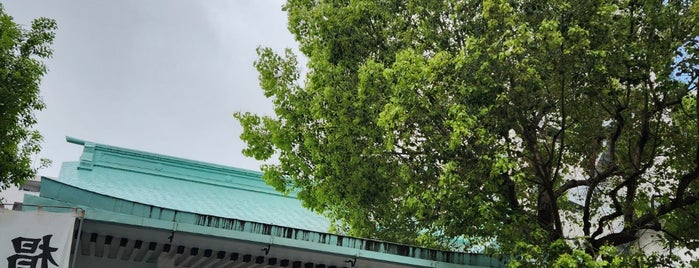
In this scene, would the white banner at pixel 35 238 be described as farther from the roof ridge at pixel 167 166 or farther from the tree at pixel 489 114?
the roof ridge at pixel 167 166

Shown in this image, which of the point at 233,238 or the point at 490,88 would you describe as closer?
the point at 233,238

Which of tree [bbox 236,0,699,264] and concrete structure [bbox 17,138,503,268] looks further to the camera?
tree [bbox 236,0,699,264]

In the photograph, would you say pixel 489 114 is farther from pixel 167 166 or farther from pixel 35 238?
pixel 167 166

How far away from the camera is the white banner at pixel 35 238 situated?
27.7 ft

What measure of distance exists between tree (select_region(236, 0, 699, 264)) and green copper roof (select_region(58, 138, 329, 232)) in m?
2.48

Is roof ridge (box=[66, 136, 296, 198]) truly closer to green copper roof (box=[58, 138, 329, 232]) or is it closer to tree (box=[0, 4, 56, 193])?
green copper roof (box=[58, 138, 329, 232])

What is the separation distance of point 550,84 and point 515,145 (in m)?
1.15

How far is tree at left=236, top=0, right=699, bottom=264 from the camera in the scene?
993cm

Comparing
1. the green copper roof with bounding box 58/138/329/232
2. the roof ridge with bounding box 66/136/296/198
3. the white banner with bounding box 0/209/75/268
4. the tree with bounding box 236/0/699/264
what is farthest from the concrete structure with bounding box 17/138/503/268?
the roof ridge with bounding box 66/136/296/198

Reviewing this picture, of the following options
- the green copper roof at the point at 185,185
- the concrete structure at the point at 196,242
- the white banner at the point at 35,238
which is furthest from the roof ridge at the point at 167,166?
the white banner at the point at 35,238

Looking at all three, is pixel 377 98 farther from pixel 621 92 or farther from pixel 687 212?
pixel 687 212

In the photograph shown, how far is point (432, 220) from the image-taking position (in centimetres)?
1106

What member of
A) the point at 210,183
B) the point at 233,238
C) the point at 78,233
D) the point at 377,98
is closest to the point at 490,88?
the point at 377,98

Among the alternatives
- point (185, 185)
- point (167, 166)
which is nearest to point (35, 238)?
point (185, 185)
